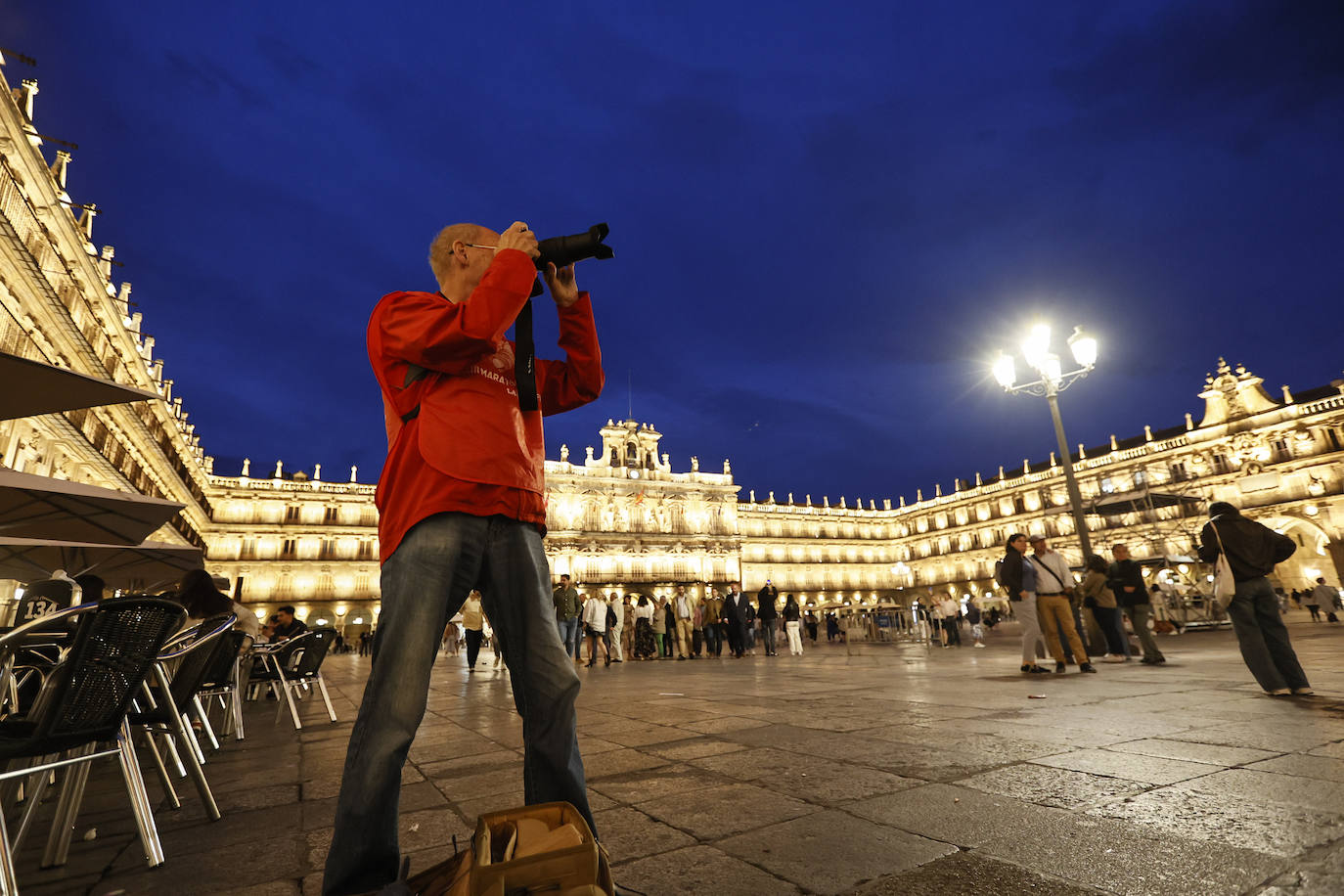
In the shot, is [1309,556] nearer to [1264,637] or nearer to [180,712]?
[1264,637]

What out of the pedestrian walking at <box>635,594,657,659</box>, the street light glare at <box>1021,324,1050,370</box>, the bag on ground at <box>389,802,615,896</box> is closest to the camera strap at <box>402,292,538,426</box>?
the bag on ground at <box>389,802,615,896</box>

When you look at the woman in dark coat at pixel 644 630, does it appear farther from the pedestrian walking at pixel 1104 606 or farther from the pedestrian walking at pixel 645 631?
the pedestrian walking at pixel 1104 606

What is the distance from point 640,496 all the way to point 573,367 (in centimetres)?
4320

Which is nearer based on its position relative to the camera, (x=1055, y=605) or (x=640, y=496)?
(x=1055, y=605)

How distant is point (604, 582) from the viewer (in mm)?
42906

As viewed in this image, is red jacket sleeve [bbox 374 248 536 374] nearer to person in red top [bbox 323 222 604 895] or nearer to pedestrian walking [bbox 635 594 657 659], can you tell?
person in red top [bbox 323 222 604 895]

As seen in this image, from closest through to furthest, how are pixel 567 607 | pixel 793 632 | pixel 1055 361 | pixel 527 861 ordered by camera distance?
pixel 527 861 → pixel 1055 361 → pixel 567 607 → pixel 793 632

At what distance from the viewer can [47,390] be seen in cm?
442

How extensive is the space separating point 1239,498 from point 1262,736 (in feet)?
150

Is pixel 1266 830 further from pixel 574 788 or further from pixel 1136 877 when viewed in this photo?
pixel 574 788

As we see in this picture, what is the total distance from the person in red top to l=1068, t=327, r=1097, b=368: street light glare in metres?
9.51

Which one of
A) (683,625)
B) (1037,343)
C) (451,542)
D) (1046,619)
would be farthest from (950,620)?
(451,542)

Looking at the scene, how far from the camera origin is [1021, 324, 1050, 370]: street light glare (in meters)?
9.12

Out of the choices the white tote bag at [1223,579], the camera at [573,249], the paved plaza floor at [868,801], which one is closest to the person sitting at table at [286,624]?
the paved plaza floor at [868,801]
